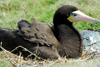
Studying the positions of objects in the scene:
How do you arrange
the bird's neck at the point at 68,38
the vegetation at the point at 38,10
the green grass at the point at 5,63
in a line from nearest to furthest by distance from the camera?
the green grass at the point at 5,63, the bird's neck at the point at 68,38, the vegetation at the point at 38,10

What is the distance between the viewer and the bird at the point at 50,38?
13.7 feet

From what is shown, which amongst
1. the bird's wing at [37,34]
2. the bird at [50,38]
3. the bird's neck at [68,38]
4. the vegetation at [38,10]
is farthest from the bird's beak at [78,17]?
the vegetation at [38,10]

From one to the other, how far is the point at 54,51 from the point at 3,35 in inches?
45.1

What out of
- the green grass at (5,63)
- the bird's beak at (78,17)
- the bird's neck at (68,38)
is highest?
the bird's beak at (78,17)

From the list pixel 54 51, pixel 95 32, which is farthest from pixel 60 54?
pixel 95 32

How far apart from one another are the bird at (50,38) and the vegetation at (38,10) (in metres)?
1.53

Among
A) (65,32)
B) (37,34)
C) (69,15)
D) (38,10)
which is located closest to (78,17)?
(69,15)

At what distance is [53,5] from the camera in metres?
7.23

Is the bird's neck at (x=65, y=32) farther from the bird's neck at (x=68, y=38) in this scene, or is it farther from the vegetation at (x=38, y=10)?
the vegetation at (x=38, y=10)

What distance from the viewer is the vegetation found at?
6.18 metres

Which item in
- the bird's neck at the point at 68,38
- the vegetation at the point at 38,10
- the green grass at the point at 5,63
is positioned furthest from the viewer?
the vegetation at the point at 38,10

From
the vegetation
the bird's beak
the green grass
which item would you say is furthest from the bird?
the vegetation

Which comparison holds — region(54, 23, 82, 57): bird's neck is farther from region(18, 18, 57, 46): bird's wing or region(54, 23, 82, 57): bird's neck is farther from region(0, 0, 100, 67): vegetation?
region(0, 0, 100, 67): vegetation

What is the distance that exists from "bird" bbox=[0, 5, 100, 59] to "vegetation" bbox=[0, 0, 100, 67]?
1529 mm
